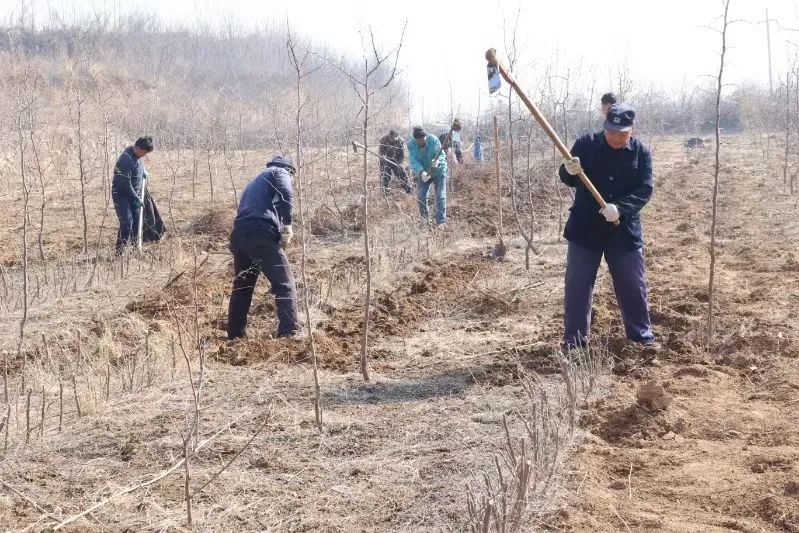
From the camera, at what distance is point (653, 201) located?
15.6 meters

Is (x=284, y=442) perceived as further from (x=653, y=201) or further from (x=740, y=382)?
(x=653, y=201)

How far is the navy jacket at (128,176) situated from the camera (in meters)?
9.55

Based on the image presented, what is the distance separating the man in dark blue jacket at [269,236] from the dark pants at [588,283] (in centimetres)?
209

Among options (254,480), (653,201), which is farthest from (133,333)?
(653,201)

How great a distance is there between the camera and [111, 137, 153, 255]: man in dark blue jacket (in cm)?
954

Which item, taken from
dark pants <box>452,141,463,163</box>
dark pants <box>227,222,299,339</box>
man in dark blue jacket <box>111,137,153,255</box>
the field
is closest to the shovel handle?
the field

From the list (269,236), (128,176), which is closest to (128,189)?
(128,176)

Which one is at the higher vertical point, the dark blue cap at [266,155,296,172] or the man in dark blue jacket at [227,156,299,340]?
the dark blue cap at [266,155,296,172]

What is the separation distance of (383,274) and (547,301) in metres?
1.97

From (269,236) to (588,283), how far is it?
235 centimetres

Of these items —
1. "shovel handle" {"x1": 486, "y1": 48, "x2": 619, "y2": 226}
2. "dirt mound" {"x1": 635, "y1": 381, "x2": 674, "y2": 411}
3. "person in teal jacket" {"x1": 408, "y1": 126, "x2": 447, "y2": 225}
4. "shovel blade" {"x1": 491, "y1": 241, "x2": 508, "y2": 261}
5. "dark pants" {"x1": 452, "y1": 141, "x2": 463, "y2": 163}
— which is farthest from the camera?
"dark pants" {"x1": 452, "y1": 141, "x2": 463, "y2": 163}

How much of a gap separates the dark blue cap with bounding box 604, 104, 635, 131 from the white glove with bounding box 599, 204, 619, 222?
476 millimetres

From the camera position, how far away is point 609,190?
5051 mm

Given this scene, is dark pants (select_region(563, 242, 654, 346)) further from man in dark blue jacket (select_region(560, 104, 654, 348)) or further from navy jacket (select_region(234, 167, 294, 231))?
navy jacket (select_region(234, 167, 294, 231))
